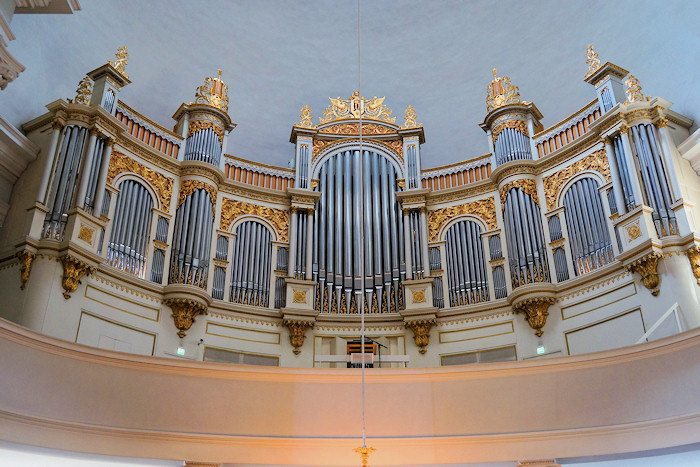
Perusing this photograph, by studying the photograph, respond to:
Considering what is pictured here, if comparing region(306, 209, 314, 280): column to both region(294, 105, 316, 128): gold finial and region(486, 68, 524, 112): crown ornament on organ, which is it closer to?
region(294, 105, 316, 128): gold finial

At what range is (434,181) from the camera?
1466 cm

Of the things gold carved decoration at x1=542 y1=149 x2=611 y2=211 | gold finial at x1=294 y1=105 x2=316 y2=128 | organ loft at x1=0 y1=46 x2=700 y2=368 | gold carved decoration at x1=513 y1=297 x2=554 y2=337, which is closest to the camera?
organ loft at x1=0 y1=46 x2=700 y2=368

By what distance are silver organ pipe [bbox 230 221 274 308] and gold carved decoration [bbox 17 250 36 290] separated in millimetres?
3855

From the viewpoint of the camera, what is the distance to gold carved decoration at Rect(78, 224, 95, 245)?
10.8 metres

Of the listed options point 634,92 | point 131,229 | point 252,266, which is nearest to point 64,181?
point 131,229

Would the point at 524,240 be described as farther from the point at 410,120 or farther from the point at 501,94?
the point at 410,120

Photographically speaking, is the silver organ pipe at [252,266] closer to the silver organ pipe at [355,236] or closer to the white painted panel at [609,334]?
the silver organ pipe at [355,236]

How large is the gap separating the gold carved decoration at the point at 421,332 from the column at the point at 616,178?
4072 mm

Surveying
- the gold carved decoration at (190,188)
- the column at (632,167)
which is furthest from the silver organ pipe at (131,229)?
the column at (632,167)

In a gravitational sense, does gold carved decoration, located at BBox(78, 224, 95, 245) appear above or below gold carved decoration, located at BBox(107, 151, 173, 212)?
below

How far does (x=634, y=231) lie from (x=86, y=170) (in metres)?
9.52

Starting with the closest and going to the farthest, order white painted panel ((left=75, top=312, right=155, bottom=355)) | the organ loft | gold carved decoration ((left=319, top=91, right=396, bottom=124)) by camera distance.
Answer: white painted panel ((left=75, top=312, right=155, bottom=355)) → the organ loft → gold carved decoration ((left=319, top=91, right=396, bottom=124))

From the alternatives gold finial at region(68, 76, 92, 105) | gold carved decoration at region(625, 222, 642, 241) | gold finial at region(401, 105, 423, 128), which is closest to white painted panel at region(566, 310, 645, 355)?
gold carved decoration at region(625, 222, 642, 241)

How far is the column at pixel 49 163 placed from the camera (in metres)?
11.0
